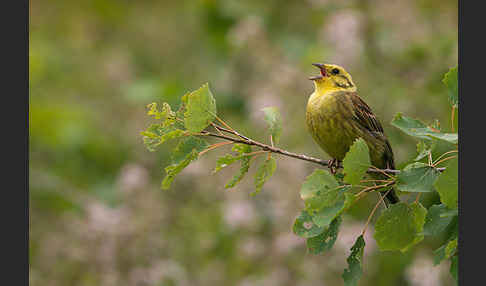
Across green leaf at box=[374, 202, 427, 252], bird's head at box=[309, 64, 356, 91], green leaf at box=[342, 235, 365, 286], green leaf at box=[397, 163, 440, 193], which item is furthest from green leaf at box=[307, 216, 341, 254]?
bird's head at box=[309, 64, 356, 91]

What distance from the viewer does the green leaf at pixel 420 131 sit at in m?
1.86

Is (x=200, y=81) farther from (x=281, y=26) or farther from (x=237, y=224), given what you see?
(x=237, y=224)

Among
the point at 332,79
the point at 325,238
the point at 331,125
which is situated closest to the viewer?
the point at 325,238

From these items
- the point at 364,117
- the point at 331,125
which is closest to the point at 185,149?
the point at 331,125

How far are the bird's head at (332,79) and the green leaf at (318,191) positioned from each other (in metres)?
1.59

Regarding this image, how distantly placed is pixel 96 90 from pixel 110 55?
0.56 metres

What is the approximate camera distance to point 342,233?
5062 mm

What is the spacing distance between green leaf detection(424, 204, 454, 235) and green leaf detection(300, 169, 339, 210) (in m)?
0.35

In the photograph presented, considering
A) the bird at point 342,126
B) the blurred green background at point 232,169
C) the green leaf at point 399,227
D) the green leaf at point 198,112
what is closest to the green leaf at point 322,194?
the green leaf at point 399,227

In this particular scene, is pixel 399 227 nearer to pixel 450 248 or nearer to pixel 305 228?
pixel 450 248

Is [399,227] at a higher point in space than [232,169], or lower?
lower

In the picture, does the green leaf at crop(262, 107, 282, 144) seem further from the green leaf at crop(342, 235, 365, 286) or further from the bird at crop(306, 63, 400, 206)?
the bird at crop(306, 63, 400, 206)

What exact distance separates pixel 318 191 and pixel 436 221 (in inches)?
16.7

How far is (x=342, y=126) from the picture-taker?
326cm
